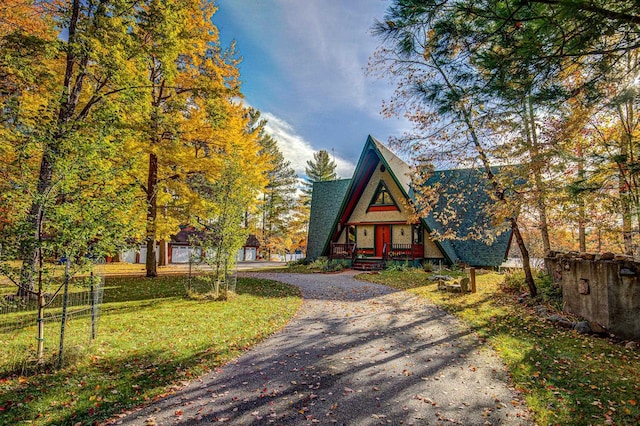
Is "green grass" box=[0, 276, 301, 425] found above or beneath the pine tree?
beneath

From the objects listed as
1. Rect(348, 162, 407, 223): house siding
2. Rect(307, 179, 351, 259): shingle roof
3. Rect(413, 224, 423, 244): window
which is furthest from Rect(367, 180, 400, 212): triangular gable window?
Rect(307, 179, 351, 259): shingle roof

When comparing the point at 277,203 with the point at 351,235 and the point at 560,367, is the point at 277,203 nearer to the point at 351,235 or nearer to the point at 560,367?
the point at 351,235

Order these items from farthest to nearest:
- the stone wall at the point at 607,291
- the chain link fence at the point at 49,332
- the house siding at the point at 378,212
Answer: the house siding at the point at 378,212 → the stone wall at the point at 607,291 → the chain link fence at the point at 49,332

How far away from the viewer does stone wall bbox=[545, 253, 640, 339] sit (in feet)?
19.0

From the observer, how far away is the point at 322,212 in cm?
2205

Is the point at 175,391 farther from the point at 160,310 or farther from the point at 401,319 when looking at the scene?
the point at 401,319

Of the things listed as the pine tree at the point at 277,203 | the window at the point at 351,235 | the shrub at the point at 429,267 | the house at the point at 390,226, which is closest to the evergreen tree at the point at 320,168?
the pine tree at the point at 277,203

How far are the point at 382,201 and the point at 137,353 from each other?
633 inches

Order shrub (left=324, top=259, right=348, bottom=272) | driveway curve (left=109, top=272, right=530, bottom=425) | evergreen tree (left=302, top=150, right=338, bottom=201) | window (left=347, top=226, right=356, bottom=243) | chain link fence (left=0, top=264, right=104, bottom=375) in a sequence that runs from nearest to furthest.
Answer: driveway curve (left=109, top=272, right=530, bottom=425), chain link fence (left=0, top=264, right=104, bottom=375), shrub (left=324, top=259, right=348, bottom=272), window (left=347, top=226, right=356, bottom=243), evergreen tree (left=302, top=150, right=338, bottom=201)

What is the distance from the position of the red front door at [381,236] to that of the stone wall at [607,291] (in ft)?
38.5

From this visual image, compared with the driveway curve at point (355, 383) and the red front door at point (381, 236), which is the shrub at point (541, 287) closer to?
the driveway curve at point (355, 383)

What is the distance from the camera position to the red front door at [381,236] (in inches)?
749

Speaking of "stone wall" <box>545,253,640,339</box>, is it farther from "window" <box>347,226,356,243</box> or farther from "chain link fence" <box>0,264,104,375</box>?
"window" <box>347,226,356,243</box>

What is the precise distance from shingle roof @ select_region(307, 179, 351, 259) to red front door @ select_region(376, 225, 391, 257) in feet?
9.95
